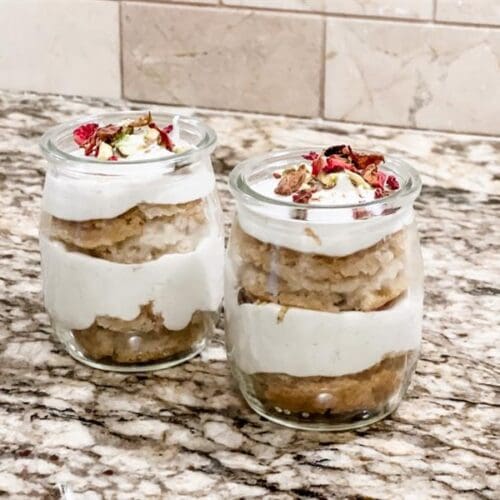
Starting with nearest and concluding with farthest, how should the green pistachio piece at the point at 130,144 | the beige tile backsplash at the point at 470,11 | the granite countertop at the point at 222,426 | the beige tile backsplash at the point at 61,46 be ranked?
the granite countertop at the point at 222,426 → the green pistachio piece at the point at 130,144 → the beige tile backsplash at the point at 470,11 → the beige tile backsplash at the point at 61,46

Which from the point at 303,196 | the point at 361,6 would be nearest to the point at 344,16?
the point at 361,6

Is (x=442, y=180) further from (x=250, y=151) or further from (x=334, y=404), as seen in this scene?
(x=334, y=404)

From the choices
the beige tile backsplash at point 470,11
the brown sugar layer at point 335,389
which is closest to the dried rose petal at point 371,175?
the brown sugar layer at point 335,389

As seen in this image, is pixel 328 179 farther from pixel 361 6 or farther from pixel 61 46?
pixel 61 46

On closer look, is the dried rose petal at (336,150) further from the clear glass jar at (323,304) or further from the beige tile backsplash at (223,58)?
the beige tile backsplash at (223,58)

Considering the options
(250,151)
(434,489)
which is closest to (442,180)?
(250,151)

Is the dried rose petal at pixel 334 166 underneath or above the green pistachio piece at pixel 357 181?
above
